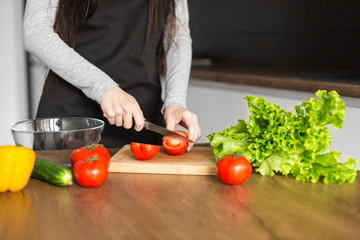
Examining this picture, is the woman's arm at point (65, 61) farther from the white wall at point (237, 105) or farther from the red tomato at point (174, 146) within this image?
the white wall at point (237, 105)

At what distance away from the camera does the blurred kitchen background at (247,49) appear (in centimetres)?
232

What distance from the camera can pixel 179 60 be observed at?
168 centimetres

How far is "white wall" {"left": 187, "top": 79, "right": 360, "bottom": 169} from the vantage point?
180 cm

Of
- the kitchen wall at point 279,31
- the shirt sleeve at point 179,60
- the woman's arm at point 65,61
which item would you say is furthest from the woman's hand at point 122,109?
the kitchen wall at point 279,31

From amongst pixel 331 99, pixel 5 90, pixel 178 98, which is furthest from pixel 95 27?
pixel 5 90

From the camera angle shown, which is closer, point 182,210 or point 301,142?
point 182,210

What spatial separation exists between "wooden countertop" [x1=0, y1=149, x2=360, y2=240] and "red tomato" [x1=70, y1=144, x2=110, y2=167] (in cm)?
8

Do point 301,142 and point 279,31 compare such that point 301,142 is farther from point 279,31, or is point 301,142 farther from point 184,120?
point 279,31

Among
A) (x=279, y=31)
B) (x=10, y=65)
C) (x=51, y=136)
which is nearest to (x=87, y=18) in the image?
(x=51, y=136)

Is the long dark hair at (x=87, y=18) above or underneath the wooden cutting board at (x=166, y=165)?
above

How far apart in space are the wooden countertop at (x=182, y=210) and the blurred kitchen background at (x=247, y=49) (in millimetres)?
924

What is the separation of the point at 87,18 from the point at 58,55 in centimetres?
28

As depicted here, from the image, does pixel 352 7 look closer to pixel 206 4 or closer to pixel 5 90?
pixel 206 4

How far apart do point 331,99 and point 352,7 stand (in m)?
1.58
